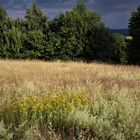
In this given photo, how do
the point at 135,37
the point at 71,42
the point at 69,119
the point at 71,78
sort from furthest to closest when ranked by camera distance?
the point at 71,42 < the point at 135,37 < the point at 71,78 < the point at 69,119

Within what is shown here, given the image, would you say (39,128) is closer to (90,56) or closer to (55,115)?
(55,115)

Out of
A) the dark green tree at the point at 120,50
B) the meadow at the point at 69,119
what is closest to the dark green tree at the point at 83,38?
the dark green tree at the point at 120,50

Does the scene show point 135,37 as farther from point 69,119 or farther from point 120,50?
point 69,119

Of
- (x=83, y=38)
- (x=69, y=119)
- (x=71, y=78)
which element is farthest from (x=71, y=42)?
(x=69, y=119)

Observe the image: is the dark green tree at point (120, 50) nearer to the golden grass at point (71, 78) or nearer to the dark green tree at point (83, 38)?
the dark green tree at point (83, 38)

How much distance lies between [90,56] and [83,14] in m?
3.84

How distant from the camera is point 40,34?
3869cm

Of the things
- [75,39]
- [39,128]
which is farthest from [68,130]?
[75,39]

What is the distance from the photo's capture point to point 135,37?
3644cm

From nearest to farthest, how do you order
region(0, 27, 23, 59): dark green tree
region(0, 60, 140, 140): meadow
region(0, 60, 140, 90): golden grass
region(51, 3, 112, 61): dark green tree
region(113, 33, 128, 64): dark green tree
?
1. region(0, 60, 140, 140): meadow
2. region(0, 60, 140, 90): golden grass
3. region(113, 33, 128, 64): dark green tree
4. region(51, 3, 112, 61): dark green tree
5. region(0, 27, 23, 59): dark green tree

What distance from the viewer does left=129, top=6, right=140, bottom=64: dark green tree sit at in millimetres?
36291

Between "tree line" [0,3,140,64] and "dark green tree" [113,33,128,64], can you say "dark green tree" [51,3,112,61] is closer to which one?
"tree line" [0,3,140,64]

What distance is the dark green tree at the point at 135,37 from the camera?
3629 cm

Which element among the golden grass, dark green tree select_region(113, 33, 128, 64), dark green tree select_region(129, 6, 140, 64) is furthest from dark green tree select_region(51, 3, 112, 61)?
the golden grass
